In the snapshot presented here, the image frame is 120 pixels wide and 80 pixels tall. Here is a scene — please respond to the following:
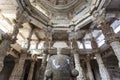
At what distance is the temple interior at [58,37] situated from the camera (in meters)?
8.62

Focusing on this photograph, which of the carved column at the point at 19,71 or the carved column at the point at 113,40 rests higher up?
the carved column at the point at 113,40

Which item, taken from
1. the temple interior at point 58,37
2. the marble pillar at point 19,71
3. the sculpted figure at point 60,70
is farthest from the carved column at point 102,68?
the marble pillar at point 19,71

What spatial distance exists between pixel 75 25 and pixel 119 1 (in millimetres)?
5031

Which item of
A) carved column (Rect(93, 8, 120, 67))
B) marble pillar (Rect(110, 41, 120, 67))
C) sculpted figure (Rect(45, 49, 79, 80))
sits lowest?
sculpted figure (Rect(45, 49, 79, 80))

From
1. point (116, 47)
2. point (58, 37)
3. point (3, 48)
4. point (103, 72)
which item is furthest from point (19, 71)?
point (116, 47)

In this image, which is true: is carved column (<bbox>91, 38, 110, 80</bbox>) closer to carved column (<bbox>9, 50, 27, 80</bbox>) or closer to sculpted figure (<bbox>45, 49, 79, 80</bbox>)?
sculpted figure (<bbox>45, 49, 79, 80</bbox>)

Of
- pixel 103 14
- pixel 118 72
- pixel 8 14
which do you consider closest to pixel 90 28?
pixel 103 14

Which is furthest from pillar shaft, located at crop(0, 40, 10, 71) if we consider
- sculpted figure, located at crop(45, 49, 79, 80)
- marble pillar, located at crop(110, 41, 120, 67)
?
marble pillar, located at crop(110, 41, 120, 67)

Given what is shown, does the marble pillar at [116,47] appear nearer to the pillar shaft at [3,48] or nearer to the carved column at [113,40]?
the carved column at [113,40]

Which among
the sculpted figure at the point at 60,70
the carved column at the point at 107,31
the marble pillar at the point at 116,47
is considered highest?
the carved column at the point at 107,31

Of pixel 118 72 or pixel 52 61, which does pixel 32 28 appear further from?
pixel 118 72

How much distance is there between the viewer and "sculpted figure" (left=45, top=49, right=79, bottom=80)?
15.0 feet

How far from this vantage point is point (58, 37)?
15797 mm

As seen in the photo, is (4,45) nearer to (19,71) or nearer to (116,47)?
(19,71)
